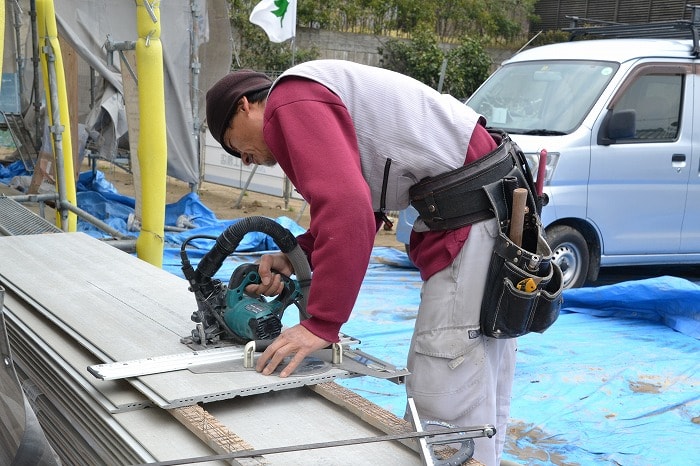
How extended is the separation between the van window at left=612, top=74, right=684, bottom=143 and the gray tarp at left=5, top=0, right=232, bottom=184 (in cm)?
511

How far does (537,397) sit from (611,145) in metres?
2.84

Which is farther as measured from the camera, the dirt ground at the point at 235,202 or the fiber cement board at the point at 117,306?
the dirt ground at the point at 235,202

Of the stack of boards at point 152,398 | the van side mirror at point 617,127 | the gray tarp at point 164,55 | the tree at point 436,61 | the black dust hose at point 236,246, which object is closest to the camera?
the stack of boards at point 152,398

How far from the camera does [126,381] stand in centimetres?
213

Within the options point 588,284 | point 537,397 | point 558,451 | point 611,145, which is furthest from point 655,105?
point 558,451

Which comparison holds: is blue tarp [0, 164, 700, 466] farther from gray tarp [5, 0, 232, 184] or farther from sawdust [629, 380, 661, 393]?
gray tarp [5, 0, 232, 184]

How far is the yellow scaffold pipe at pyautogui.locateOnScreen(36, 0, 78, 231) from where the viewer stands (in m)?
5.65

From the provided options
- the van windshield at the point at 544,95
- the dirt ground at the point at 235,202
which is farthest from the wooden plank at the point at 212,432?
the dirt ground at the point at 235,202

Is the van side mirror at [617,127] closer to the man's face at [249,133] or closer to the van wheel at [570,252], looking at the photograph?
the van wheel at [570,252]

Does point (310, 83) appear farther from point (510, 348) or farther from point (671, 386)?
point (671, 386)

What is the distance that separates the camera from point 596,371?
496 cm

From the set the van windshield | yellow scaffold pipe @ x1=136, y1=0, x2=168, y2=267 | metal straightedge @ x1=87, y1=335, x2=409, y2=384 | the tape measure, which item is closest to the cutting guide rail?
metal straightedge @ x1=87, y1=335, x2=409, y2=384

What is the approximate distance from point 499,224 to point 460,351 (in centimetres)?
40

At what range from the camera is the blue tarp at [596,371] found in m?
4.00
